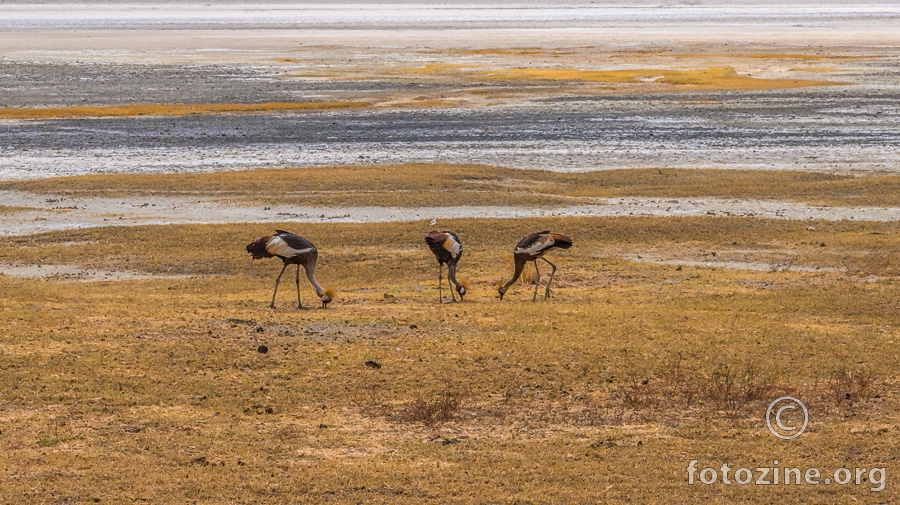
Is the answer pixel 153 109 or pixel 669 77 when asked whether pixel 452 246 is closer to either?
pixel 153 109

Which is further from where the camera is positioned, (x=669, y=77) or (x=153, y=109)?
(x=669, y=77)

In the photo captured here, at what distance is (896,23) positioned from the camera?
110m

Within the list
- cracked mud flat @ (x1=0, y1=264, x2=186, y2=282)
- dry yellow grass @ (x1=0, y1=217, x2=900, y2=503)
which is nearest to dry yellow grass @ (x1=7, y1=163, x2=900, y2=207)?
cracked mud flat @ (x1=0, y1=264, x2=186, y2=282)

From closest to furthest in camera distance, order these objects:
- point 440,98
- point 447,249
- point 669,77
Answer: point 447,249, point 440,98, point 669,77

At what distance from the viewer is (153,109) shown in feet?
145

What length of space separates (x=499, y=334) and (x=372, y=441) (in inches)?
154

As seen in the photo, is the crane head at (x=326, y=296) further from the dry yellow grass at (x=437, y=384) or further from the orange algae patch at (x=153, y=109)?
the orange algae patch at (x=153, y=109)

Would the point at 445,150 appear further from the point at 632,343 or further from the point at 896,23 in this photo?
the point at 896,23

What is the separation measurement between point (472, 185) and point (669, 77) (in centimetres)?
A: 3155

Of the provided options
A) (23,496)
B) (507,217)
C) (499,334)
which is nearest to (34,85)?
(507,217)

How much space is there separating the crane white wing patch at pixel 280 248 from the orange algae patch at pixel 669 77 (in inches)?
1539

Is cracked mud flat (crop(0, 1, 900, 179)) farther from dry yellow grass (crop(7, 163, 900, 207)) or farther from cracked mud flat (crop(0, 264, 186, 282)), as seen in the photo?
cracked mud flat (crop(0, 264, 186, 282))

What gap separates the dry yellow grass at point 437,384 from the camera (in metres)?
9.12

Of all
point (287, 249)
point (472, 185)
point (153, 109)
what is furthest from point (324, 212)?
point (153, 109)
